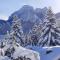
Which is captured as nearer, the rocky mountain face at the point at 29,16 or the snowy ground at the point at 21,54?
the snowy ground at the point at 21,54

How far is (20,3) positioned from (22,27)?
513mm

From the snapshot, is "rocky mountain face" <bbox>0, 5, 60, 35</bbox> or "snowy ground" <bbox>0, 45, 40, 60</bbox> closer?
"snowy ground" <bbox>0, 45, 40, 60</bbox>

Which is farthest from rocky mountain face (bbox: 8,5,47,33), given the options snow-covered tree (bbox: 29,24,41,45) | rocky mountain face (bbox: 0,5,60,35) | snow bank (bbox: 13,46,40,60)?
snow bank (bbox: 13,46,40,60)

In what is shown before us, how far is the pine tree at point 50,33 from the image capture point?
4.96m

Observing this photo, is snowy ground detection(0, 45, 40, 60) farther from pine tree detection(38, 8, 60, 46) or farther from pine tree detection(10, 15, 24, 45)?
pine tree detection(38, 8, 60, 46)

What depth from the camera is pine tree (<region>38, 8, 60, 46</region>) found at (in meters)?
4.96

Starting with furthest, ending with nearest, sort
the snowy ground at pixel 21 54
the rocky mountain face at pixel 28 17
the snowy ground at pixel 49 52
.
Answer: the rocky mountain face at pixel 28 17 < the snowy ground at pixel 21 54 < the snowy ground at pixel 49 52

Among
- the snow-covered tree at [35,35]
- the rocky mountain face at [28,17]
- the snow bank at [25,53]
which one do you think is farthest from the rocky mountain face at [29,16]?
the snow bank at [25,53]

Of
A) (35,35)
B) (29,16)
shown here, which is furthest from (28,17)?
(35,35)

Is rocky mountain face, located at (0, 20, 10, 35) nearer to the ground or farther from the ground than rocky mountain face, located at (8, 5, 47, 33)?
nearer to the ground

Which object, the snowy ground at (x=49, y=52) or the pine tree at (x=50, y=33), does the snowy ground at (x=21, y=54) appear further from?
the pine tree at (x=50, y=33)

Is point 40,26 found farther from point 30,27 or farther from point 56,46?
point 56,46

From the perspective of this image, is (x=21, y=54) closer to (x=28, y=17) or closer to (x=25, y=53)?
(x=25, y=53)

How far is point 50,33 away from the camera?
5.03 meters
